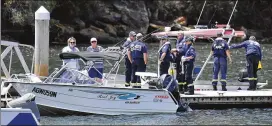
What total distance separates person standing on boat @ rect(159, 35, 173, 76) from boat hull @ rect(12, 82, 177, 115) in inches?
71.9

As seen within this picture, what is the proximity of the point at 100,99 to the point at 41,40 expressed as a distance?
3219mm

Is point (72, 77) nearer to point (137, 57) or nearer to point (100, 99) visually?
point (100, 99)

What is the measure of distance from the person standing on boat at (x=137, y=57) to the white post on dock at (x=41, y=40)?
8.38 feet

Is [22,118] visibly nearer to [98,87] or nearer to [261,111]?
[98,87]

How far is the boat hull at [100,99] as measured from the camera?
17.0 metres

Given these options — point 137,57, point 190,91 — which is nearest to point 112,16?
point 190,91

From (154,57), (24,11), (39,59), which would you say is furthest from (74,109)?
(24,11)

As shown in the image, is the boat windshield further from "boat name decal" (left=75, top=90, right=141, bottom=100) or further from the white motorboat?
"boat name decal" (left=75, top=90, right=141, bottom=100)

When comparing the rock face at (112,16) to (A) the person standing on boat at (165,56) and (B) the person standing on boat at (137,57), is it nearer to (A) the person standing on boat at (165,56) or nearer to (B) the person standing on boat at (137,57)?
(A) the person standing on boat at (165,56)

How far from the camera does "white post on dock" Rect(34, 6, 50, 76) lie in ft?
63.5

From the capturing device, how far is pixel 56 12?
57469 mm

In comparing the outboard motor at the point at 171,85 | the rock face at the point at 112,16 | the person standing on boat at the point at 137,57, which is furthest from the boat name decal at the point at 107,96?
the rock face at the point at 112,16

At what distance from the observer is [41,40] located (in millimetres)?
19453

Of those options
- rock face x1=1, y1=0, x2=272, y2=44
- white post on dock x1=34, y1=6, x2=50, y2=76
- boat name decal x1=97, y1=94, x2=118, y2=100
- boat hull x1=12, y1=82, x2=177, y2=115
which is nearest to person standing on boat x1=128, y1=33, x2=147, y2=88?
boat hull x1=12, y1=82, x2=177, y2=115
